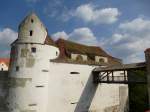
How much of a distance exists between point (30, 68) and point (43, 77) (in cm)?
171

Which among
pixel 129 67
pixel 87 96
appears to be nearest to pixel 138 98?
pixel 87 96

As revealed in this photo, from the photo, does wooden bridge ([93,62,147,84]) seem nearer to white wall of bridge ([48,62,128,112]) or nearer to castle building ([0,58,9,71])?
white wall of bridge ([48,62,128,112])

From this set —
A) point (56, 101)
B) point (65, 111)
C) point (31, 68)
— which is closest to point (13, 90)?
point (31, 68)

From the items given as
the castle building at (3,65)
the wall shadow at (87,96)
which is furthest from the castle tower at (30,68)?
the castle building at (3,65)

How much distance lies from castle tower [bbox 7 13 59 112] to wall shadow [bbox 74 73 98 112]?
4.78m

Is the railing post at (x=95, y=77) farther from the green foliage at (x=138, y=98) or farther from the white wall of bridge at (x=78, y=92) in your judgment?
the green foliage at (x=138, y=98)

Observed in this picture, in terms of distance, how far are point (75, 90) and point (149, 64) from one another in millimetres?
9431

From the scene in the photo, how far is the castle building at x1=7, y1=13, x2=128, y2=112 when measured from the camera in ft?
75.7

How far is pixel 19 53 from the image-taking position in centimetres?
2377

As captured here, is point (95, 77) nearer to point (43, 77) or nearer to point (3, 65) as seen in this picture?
point (43, 77)

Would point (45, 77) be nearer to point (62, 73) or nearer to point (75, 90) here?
point (62, 73)

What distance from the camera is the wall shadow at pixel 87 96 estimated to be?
26688 millimetres

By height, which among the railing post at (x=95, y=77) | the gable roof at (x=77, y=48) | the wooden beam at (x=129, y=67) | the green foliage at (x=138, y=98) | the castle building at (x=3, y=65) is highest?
the gable roof at (x=77, y=48)

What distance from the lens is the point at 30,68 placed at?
921 inches
